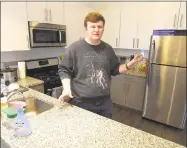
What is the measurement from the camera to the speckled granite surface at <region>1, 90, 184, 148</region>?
0.78m

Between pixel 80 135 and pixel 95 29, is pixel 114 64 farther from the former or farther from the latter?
pixel 80 135

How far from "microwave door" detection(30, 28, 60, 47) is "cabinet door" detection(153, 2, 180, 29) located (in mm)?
1717

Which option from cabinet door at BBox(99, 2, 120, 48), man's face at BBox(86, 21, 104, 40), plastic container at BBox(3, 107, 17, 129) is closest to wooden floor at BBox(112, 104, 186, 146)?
cabinet door at BBox(99, 2, 120, 48)

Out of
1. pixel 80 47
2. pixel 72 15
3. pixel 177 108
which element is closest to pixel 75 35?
pixel 72 15

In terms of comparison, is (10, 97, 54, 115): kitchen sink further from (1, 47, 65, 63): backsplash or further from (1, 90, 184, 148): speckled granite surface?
(1, 47, 65, 63): backsplash

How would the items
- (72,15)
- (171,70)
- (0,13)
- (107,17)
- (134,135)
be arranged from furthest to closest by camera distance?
(107,17)
(72,15)
(171,70)
(0,13)
(134,135)

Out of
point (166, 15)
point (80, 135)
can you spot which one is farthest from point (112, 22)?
point (80, 135)

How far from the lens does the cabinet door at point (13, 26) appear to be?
6.37ft

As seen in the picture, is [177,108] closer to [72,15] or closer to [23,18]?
[72,15]

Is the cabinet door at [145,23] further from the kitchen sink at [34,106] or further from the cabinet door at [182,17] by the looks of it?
the kitchen sink at [34,106]

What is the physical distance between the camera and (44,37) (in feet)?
7.60

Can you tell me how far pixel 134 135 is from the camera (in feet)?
2.81

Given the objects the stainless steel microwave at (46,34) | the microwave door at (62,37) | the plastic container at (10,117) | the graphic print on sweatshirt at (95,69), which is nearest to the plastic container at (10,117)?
the plastic container at (10,117)

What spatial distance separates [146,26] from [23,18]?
6.65 ft
